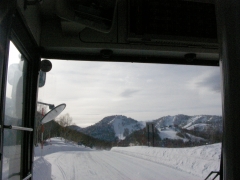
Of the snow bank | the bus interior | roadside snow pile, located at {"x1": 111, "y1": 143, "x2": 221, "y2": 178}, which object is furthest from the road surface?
the bus interior

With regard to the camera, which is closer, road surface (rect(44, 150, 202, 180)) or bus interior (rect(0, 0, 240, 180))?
bus interior (rect(0, 0, 240, 180))

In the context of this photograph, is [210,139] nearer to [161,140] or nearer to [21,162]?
[161,140]

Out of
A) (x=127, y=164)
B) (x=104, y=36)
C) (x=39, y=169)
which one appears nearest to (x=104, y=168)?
(x=127, y=164)

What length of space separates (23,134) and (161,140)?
147 cm

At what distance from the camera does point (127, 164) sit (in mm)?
7383

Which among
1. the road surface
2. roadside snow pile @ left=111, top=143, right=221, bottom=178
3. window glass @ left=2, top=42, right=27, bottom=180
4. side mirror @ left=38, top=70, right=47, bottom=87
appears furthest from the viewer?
the road surface

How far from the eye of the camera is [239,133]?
0.43 m

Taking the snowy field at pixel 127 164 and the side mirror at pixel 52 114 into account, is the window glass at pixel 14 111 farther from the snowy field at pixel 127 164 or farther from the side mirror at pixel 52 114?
the snowy field at pixel 127 164

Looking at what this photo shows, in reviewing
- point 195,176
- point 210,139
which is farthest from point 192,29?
point 195,176

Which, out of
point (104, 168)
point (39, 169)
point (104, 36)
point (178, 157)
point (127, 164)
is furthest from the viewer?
point (127, 164)

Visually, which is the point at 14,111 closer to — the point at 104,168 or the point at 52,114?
the point at 52,114

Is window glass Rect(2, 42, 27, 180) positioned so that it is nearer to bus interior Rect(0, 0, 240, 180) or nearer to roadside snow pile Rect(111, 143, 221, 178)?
bus interior Rect(0, 0, 240, 180)

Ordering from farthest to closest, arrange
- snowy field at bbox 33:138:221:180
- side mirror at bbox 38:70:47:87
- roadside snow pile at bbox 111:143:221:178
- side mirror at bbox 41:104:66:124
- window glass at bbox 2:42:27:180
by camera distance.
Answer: snowy field at bbox 33:138:221:180, roadside snow pile at bbox 111:143:221:178, side mirror at bbox 38:70:47:87, side mirror at bbox 41:104:66:124, window glass at bbox 2:42:27:180

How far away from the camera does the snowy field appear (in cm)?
462
